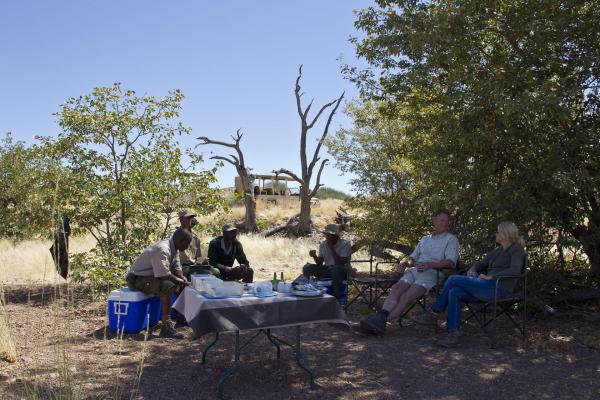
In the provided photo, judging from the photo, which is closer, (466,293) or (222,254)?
(466,293)

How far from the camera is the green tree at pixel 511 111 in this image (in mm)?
5453

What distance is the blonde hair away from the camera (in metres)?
5.38

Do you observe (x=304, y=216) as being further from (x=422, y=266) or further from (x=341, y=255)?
(x=422, y=266)

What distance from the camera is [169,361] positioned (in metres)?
4.71

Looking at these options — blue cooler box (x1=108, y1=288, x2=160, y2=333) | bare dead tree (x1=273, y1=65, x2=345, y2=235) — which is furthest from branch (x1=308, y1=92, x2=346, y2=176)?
blue cooler box (x1=108, y1=288, x2=160, y2=333)

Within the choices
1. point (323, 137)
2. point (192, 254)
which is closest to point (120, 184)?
point (192, 254)

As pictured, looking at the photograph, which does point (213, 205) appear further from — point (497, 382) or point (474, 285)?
point (497, 382)

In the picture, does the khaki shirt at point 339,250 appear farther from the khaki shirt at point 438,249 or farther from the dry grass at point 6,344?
the dry grass at point 6,344

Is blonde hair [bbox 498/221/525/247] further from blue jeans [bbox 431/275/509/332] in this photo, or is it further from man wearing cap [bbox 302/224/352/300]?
man wearing cap [bbox 302/224/352/300]

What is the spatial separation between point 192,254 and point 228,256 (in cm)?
53

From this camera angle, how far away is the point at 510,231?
17.6ft

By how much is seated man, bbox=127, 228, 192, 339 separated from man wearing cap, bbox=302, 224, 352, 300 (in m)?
2.08

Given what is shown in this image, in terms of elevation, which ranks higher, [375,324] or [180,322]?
[375,324]

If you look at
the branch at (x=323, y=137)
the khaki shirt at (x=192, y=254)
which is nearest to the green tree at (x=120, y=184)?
the khaki shirt at (x=192, y=254)
